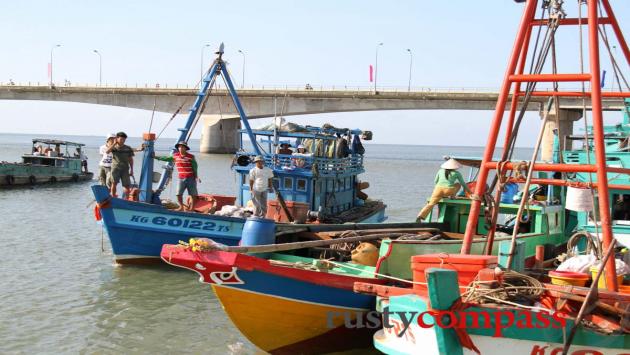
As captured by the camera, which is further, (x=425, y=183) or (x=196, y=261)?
(x=425, y=183)

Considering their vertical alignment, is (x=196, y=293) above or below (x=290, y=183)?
below

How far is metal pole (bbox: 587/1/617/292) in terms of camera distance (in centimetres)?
825

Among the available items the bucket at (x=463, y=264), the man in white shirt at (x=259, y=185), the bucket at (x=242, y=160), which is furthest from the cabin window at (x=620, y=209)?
the bucket at (x=242, y=160)

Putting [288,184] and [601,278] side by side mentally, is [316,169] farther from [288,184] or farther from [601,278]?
[601,278]

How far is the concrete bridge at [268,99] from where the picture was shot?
61.7 meters

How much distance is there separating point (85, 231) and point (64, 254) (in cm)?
447

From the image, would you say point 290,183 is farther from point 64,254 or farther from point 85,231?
point 85,231

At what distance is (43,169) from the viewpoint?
3891 cm

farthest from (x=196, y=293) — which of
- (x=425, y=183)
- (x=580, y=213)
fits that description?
(x=425, y=183)

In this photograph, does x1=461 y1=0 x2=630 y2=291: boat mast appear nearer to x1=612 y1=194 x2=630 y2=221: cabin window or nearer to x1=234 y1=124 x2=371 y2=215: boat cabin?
x1=612 y1=194 x2=630 y2=221: cabin window

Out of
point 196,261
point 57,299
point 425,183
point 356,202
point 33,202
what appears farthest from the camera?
point 425,183

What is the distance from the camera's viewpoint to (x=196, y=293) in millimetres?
14695

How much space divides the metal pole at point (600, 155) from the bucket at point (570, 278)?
302 millimetres

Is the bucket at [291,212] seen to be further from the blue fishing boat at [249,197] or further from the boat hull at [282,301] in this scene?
the boat hull at [282,301]
